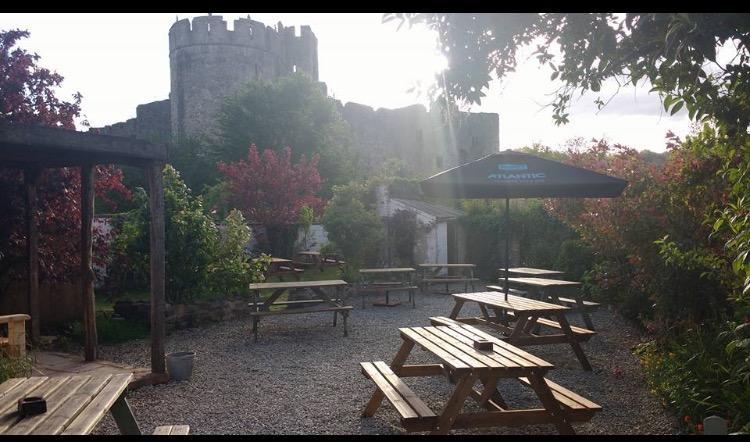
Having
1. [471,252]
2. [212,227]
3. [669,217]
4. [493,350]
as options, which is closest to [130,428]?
[493,350]

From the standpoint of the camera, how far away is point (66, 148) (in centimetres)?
561

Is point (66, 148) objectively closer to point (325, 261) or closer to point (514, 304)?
point (514, 304)

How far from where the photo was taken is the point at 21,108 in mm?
8516

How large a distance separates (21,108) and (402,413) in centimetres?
712

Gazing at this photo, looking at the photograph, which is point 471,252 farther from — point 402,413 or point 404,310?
point 402,413

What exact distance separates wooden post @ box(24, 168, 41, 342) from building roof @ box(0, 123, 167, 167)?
12.5 inches

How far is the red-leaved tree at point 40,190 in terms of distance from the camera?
27.6 feet

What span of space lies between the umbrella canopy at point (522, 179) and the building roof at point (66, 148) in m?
2.80

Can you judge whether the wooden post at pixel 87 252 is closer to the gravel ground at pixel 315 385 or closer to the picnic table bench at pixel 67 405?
the gravel ground at pixel 315 385

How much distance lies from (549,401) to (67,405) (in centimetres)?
265

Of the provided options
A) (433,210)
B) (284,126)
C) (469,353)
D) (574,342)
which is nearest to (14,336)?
(469,353)

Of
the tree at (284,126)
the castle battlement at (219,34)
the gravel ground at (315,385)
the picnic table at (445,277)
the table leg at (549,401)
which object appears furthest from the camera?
the castle battlement at (219,34)

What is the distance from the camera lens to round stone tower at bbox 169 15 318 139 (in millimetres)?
36406

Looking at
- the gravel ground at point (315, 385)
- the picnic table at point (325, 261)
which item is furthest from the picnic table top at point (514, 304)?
the picnic table at point (325, 261)
